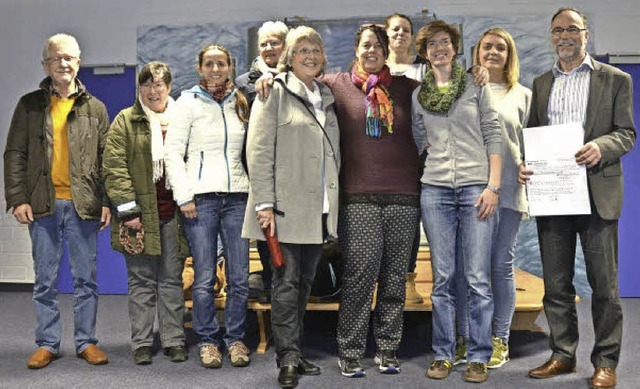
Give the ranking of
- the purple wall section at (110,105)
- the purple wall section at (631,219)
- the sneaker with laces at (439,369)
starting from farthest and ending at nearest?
the purple wall section at (110,105) < the purple wall section at (631,219) < the sneaker with laces at (439,369)

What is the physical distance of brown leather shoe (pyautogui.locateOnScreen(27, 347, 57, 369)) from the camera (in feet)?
10.3

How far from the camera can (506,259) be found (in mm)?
3078

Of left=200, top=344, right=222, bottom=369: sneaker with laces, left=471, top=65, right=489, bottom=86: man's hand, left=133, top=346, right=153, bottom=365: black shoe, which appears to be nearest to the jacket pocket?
left=471, top=65, right=489, bottom=86: man's hand

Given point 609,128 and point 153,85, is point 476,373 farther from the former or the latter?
point 153,85

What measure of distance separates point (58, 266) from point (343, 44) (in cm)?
293

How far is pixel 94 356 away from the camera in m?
3.22

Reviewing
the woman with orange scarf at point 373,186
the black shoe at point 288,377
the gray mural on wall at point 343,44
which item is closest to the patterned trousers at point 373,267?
the woman with orange scarf at point 373,186

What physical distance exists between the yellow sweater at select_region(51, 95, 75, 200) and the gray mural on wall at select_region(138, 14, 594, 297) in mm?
2213

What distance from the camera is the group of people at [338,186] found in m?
2.80

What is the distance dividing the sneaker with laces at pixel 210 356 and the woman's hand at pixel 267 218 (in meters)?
0.77

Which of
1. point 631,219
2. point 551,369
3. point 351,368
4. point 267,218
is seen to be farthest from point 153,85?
point 631,219

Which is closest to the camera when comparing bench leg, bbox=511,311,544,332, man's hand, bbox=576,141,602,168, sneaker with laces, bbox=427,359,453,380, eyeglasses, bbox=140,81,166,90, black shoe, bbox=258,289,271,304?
man's hand, bbox=576,141,602,168

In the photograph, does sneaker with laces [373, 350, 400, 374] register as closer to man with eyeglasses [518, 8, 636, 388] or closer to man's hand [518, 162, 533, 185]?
man with eyeglasses [518, 8, 636, 388]

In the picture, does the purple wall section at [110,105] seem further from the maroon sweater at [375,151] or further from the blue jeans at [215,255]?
the maroon sweater at [375,151]
